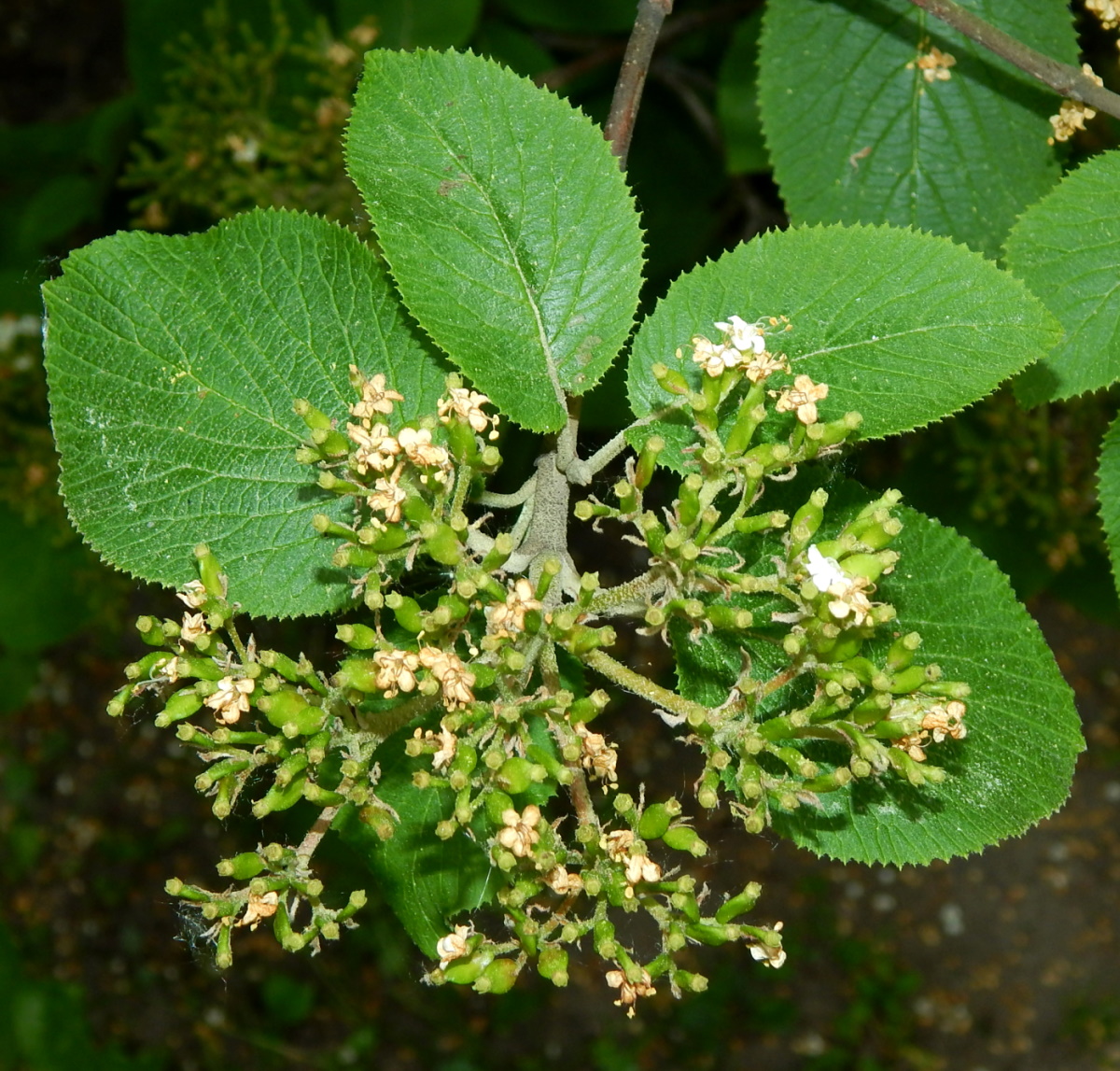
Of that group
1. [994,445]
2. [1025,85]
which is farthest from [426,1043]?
[1025,85]

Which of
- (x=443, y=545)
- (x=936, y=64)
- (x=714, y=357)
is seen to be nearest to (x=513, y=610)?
(x=443, y=545)

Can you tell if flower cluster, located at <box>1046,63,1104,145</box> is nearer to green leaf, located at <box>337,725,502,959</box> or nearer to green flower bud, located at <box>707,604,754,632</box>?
green flower bud, located at <box>707,604,754,632</box>

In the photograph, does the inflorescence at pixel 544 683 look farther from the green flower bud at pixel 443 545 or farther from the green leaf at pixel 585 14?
the green leaf at pixel 585 14

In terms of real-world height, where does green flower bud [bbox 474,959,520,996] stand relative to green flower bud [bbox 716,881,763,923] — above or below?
below

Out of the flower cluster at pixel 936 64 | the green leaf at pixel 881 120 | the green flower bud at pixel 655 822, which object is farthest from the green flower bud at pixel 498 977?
the flower cluster at pixel 936 64

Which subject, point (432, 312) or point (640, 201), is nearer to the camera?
point (432, 312)

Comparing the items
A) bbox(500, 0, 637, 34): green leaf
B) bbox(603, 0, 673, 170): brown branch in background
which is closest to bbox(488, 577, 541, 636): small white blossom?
bbox(603, 0, 673, 170): brown branch in background

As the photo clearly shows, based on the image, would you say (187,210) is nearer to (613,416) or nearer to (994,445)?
(613,416)
